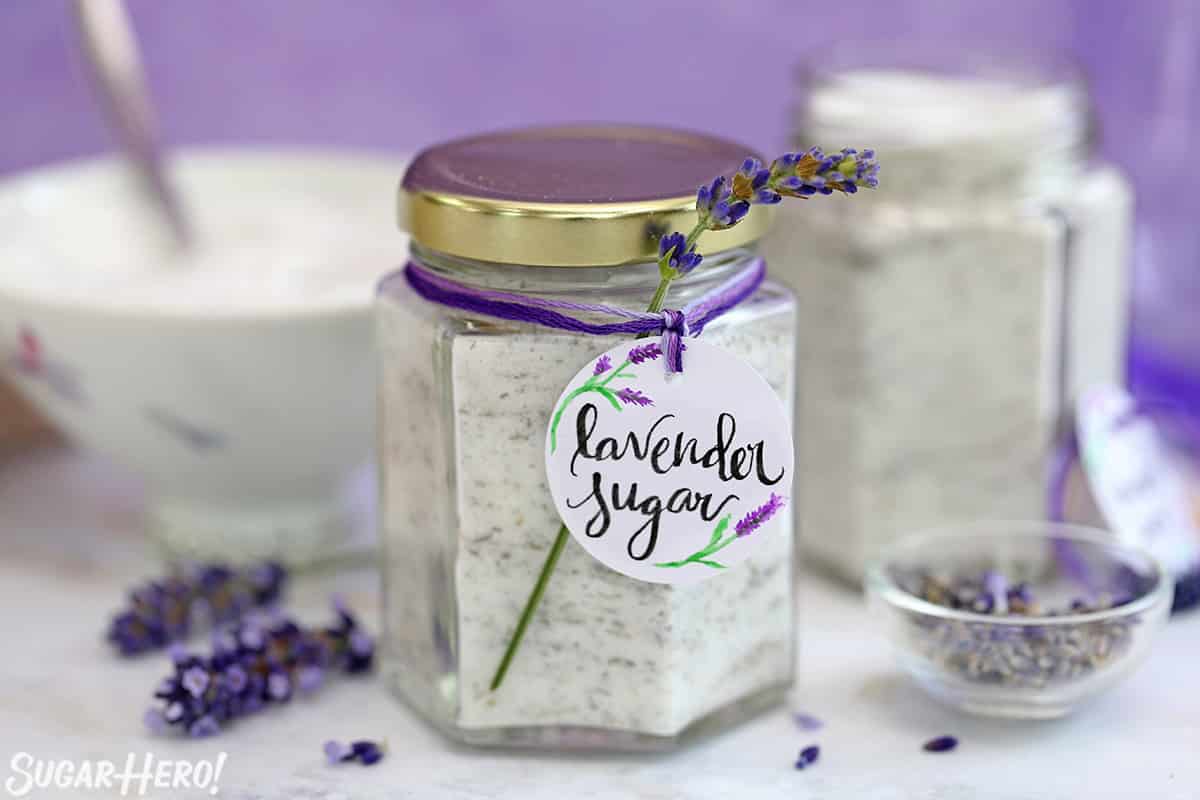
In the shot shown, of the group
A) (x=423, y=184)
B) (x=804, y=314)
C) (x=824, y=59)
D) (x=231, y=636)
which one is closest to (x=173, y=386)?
(x=231, y=636)

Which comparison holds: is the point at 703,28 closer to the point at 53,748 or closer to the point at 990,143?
the point at 990,143

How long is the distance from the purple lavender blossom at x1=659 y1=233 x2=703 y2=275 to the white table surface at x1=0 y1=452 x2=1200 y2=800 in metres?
0.26

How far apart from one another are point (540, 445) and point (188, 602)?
1.02ft

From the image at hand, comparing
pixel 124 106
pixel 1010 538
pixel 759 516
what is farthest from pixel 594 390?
pixel 124 106

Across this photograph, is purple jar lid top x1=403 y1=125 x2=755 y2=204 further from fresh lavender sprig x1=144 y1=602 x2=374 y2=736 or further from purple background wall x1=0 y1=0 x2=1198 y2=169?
purple background wall x1=0 y1=0 x2=1198 y2=169

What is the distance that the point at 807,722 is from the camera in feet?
2.74

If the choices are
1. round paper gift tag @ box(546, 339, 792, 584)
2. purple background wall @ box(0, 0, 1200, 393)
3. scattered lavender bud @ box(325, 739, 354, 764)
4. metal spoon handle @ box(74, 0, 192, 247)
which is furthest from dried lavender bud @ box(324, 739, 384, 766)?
purple background wall @ box(0, 0, 1200, 393)

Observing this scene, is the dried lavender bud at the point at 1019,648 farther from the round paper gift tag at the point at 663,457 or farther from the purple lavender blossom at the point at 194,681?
the purple lavender blossom at the point at 194,681

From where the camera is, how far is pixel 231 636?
0.89 m

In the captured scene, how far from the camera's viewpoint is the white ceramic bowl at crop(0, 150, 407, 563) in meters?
0.92

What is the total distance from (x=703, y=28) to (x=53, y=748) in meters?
0.80

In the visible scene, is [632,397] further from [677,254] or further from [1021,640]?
[1021,640]

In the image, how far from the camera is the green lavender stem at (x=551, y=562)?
2.34 ft

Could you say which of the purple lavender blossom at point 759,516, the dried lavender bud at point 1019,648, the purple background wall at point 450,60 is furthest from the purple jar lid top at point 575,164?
the purple background wall at point 450,60
